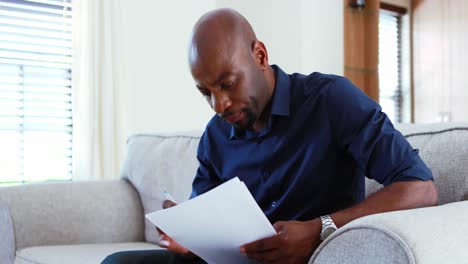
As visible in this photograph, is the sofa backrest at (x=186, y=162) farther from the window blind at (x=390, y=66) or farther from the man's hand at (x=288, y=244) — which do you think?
the window blind at (x=390, y=66)

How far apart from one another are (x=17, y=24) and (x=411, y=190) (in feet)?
8.75

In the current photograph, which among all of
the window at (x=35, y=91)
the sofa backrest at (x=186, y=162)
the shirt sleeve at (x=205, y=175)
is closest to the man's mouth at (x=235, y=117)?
the shirt sleeve at (x=205, y=175)

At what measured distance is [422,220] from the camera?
2.88 ft

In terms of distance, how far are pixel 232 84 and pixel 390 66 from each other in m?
3.96

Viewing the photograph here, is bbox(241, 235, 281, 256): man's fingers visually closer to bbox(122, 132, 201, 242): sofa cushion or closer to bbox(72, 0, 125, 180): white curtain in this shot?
bbox(122, 132, 201, 242): sofa cushion

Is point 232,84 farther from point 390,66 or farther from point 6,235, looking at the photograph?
point 390,66

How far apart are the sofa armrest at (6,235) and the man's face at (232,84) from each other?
1066mm

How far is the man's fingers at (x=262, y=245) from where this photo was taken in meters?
1.01

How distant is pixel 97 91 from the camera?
3203 millimetres

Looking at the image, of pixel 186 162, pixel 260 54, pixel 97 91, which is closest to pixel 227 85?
pixel 260 54

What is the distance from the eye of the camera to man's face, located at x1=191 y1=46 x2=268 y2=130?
1.20m

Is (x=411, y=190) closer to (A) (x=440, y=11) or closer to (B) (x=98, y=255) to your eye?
(B) (x=98, y=255)

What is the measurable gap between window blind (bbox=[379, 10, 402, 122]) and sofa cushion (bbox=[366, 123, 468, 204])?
3539mm

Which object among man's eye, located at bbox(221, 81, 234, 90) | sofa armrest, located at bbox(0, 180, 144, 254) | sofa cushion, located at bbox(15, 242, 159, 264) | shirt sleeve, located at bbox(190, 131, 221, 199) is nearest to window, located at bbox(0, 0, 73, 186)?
sofa armrest, located at bbox(0, 180, 144, 254)
